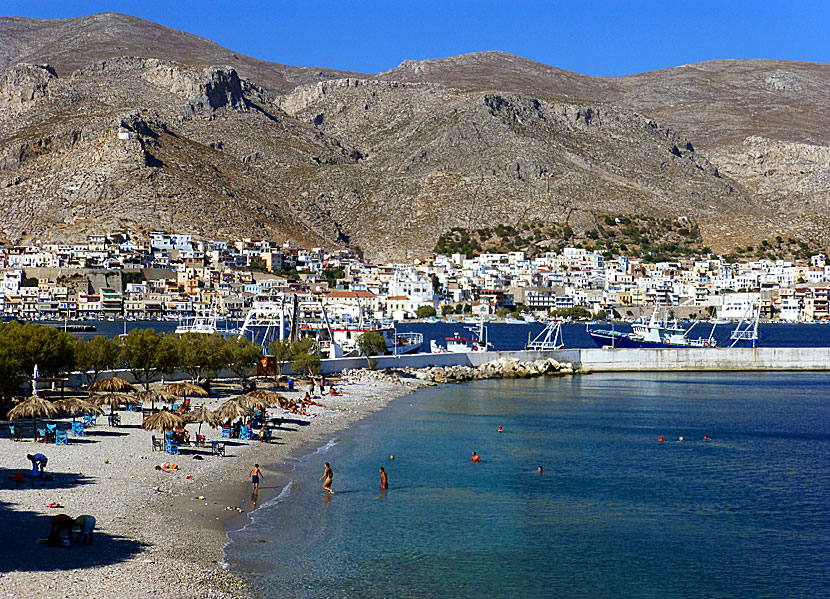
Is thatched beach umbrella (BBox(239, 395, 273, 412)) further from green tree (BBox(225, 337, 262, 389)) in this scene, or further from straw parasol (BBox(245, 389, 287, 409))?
green tree (BBox(225, 337, 262, 389))

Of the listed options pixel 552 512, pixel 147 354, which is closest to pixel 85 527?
pixel 552 512

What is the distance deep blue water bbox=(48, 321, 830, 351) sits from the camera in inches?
5177

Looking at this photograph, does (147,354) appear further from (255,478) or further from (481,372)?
(481,372)

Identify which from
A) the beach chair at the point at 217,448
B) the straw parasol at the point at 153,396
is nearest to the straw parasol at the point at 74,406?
the beach chair at the point at 217,448

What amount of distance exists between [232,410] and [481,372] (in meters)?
40.9

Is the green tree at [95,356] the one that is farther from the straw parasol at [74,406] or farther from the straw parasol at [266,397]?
the straw parasol at [74,406]

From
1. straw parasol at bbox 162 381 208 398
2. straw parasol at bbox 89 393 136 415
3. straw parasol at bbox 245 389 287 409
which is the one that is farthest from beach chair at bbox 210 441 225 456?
straw parasol at bbox 162 381 208 398

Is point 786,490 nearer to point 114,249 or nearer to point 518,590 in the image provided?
point 518,590

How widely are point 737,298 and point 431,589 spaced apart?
584ft

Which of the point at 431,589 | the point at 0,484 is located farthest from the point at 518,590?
the point at 0,484

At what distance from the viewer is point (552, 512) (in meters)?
32.9

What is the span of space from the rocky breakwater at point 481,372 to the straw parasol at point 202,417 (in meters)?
28.6

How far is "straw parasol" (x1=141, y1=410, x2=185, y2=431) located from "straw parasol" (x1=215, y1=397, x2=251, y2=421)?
11.6ft

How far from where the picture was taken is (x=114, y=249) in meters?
190
